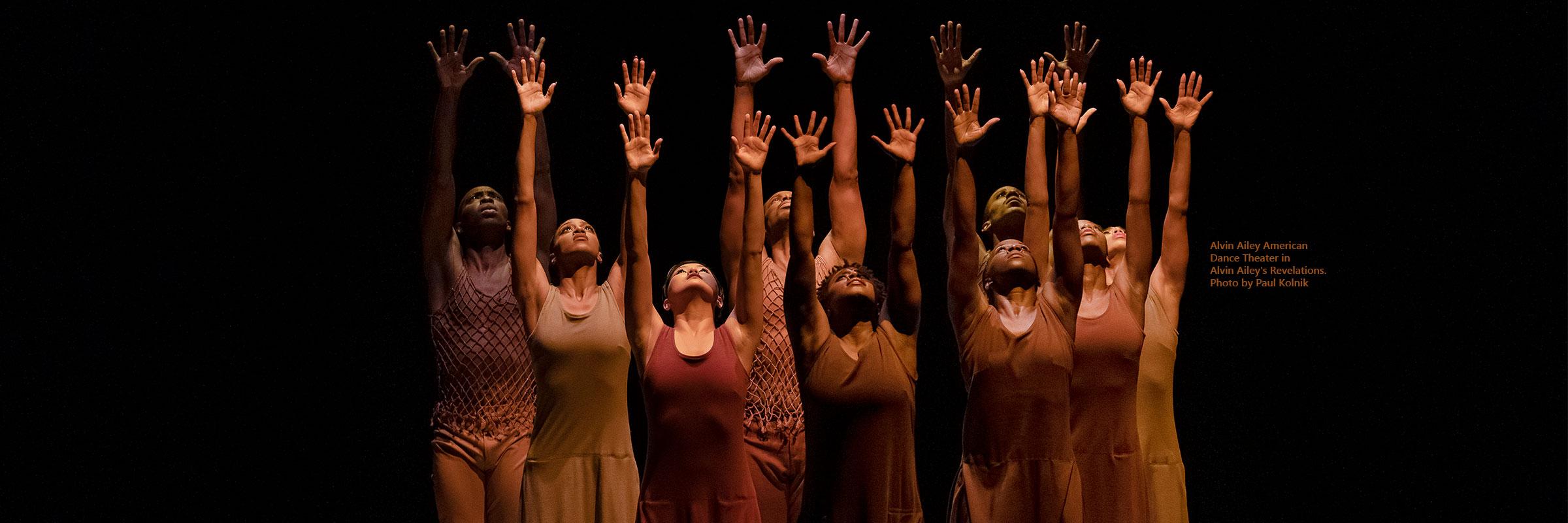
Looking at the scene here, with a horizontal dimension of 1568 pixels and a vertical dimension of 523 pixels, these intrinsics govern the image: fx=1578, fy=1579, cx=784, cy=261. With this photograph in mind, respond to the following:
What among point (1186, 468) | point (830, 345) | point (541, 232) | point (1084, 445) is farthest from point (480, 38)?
point (1186, 468)

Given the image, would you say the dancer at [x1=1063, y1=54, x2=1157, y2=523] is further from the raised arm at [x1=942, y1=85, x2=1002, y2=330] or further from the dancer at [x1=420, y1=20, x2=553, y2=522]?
the dancer at [x1=420, y1=20, x2=553, y2=522]

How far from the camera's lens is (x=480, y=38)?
630cm

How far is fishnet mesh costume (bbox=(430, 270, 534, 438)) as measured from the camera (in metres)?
5.47

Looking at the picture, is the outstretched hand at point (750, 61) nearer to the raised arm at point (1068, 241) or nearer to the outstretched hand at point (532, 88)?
the outstretched hand at point (532, 88)

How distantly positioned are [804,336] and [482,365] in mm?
1325

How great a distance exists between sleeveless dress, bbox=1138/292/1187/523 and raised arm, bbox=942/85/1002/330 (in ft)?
3.06

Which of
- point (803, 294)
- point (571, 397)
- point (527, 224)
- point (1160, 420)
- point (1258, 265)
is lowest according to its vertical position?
point (1160, 420)

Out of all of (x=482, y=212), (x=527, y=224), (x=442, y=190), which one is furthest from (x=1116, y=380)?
(x=442, y=190)

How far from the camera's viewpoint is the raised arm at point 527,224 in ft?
16.9

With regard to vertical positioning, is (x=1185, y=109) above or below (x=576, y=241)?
above

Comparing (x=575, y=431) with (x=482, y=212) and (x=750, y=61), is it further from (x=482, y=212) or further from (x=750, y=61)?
(x=750, y=61)

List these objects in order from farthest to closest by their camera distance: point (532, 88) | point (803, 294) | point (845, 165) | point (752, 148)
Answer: point (532, 88)
point (845, 165)
point (752, 148)
point (803, 294)

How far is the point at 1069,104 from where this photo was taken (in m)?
5.21

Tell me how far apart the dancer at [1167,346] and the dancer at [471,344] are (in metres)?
2.17
